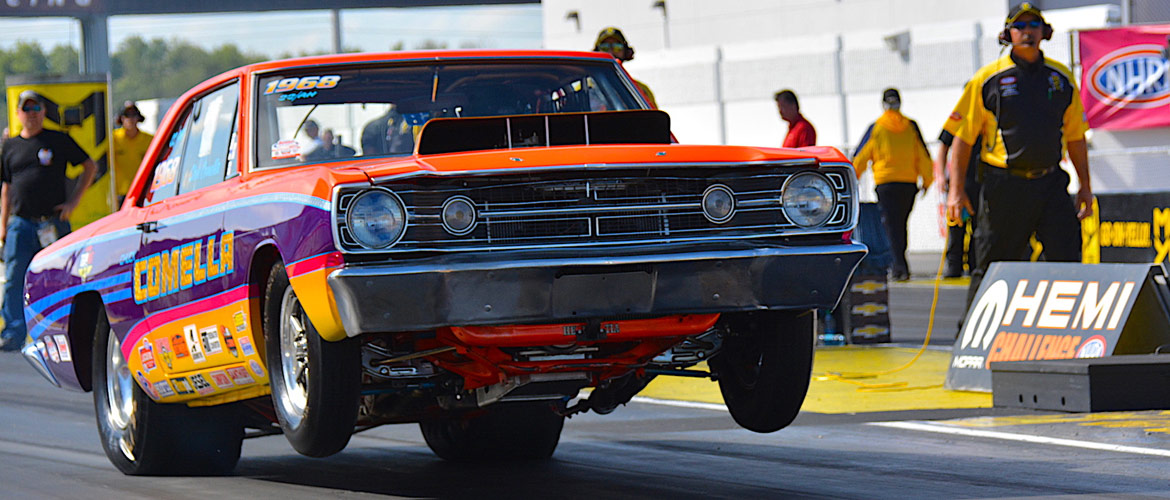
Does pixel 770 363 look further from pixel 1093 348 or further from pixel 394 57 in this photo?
pixel 1093 348

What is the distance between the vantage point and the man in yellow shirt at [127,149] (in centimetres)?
1623

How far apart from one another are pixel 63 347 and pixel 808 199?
361cm

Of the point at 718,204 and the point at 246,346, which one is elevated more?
the point at 718,204

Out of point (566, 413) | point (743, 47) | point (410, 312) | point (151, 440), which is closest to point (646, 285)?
point (410, 312)

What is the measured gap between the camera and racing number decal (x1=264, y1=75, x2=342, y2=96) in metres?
6.62

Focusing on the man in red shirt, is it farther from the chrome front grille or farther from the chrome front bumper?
the chrome front bumper

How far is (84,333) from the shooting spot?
25.5 feet

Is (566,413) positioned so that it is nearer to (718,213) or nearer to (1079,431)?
(718,213)

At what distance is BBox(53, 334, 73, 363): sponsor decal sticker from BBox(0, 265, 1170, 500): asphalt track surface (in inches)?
18.3

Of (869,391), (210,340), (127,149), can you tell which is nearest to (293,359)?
(210,340)

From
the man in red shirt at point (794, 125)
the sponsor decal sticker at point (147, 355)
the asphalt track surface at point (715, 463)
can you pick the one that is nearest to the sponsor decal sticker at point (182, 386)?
the sponsor decal sticker at point (147, 355)

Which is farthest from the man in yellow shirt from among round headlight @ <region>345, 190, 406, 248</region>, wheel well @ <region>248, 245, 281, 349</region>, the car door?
round headlight @ <region>345, 190, 406, 248</region>

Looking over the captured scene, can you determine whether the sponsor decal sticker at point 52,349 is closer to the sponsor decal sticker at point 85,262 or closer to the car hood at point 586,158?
the sponsor decal sticker at point 85,262

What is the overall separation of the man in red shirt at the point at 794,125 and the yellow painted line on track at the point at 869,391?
1494 millimetres
